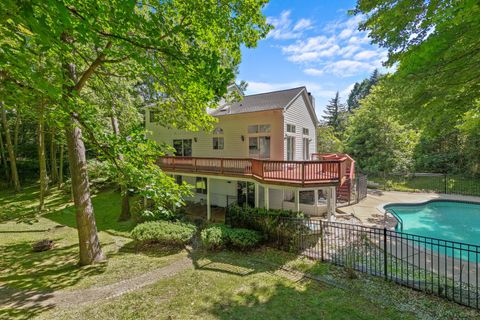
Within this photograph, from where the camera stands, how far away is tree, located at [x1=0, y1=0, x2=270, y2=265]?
2.88m

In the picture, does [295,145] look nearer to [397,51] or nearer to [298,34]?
[298,34]

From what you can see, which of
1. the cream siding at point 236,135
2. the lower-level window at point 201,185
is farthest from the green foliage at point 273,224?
the lower-level window at point 201,185

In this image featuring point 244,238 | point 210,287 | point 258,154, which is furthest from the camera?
point 258,154

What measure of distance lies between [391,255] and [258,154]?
7.69m

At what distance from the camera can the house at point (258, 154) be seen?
997cm

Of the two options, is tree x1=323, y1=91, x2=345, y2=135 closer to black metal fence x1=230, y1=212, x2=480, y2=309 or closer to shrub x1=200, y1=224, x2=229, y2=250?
black metal fence x1=230, y1=212, x2=480, y2=309

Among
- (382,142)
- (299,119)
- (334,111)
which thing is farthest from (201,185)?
(334,111)

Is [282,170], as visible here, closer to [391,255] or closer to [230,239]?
[230,239]

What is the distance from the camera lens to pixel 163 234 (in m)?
8.59

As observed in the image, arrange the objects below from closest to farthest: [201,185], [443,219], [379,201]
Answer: [443,219]
[379,201]
[201,185]

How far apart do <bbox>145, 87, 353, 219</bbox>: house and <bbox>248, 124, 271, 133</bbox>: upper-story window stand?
0.05 metres

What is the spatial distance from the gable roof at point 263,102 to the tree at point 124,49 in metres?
5.61

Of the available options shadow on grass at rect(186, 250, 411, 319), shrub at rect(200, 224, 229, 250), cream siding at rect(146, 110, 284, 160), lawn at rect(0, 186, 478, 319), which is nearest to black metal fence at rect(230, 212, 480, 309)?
lawn at rect(0, 186, 478, 319)

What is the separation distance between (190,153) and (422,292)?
533 inches
